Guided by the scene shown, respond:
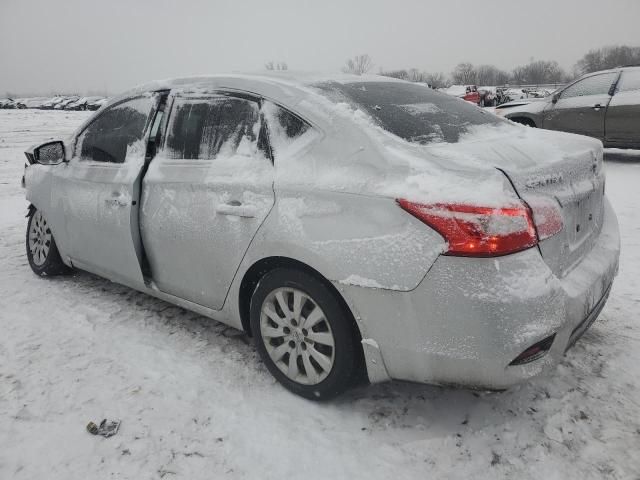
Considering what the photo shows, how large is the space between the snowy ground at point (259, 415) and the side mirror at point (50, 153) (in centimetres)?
129

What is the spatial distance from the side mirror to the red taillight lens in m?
3.17

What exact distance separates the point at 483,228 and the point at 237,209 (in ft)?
4.00

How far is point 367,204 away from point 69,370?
1998 millimetres

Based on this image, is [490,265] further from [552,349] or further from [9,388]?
[9,388]

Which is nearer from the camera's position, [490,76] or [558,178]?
[558,178]

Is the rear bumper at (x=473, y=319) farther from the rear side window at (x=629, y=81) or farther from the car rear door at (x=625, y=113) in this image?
the rear side window at (x=629, y=81)

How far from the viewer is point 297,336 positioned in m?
2.39

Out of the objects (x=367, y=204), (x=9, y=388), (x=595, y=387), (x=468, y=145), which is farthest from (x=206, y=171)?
(x=595, y=387)

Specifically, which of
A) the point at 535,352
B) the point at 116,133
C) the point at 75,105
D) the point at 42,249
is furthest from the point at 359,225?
the point at 75,105

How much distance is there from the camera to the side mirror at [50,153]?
378 cm

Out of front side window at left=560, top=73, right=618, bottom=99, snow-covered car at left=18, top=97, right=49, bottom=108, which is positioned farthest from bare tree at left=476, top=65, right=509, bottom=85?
front side window at left=560, top=73, right=618, bottom=99

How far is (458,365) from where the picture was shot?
1.91 meters

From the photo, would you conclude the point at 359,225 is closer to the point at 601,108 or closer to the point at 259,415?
the point at 259,415

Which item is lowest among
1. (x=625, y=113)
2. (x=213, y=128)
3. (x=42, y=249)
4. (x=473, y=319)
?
(x=42, y=249)
